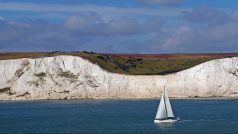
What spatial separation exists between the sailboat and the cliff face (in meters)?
45.4

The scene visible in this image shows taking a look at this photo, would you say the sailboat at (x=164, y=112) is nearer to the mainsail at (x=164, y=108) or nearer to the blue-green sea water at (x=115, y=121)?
the mainsail at (x=164, y=108)

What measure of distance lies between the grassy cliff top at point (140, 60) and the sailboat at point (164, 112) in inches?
1925

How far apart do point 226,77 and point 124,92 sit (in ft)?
57.8

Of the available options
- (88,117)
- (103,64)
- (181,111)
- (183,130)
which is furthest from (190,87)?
(183,130)

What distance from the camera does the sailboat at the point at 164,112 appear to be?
253 feet

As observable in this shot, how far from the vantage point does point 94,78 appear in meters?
125

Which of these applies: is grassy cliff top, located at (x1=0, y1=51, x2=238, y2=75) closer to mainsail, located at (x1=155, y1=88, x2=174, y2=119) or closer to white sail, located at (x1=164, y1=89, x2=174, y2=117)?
mainsail, located at (x1=155, y1=88, x2=174, y2=119)

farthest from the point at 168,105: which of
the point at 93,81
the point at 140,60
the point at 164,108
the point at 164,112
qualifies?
the point at 140,60

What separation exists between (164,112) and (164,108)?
88cm

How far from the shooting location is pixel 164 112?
78.5m

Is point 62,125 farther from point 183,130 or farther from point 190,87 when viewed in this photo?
point 190,87

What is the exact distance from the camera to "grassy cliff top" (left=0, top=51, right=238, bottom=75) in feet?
433

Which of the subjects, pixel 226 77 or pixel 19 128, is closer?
pixel 19 128

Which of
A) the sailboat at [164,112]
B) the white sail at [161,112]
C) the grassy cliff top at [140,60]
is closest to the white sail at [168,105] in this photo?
the sailboat at [164,112]
